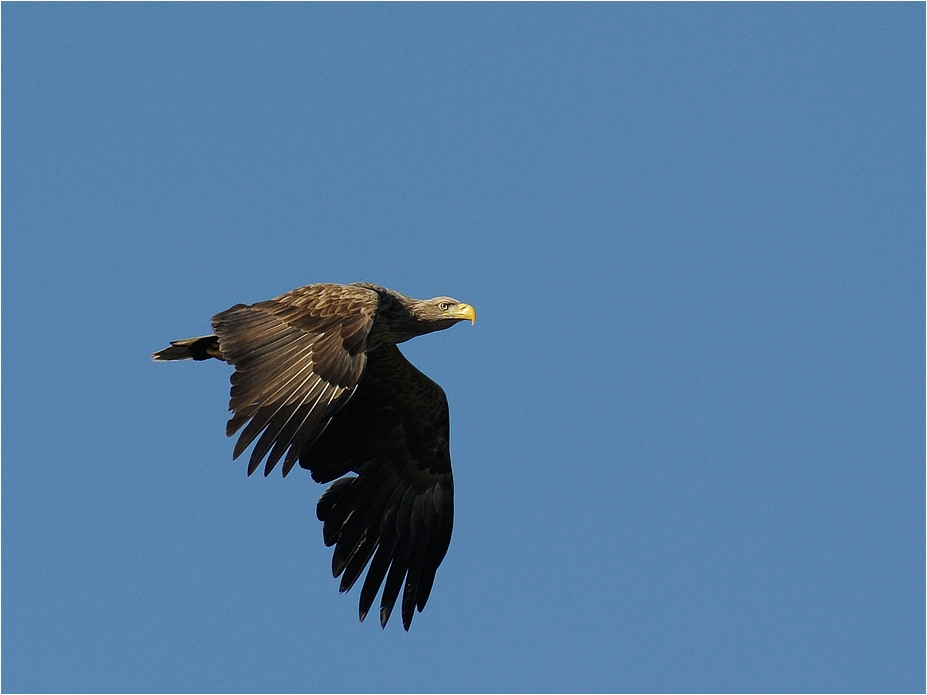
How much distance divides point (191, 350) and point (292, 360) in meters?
2.51

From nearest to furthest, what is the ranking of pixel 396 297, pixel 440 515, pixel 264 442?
pixel 264 442
pixel 396 297
pixel 440 515

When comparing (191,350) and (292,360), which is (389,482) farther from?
(292,360)

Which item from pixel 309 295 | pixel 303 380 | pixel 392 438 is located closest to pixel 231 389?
pixel 303 380

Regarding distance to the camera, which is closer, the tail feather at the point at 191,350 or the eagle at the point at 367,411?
the eagle at the point at 367,411

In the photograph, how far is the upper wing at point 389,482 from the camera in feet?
50.1

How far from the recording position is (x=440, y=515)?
52.1 ft

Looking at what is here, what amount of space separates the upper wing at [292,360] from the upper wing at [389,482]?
2077mm

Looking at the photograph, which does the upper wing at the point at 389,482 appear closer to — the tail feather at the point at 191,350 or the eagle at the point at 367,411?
the eagle at the point at 367,411

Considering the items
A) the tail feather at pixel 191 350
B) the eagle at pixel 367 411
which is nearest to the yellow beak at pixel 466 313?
the eagle at pixel 367 411

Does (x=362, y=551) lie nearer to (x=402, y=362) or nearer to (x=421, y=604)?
(x=421, y=604)

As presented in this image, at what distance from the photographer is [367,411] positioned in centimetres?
1589

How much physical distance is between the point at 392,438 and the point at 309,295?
2.92 m

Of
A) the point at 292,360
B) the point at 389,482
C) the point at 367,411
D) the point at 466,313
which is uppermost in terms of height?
the point at 466,313

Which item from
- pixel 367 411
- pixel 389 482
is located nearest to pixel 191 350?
pixel 367 411
